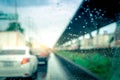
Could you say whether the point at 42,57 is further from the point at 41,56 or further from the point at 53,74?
the point at 53,74

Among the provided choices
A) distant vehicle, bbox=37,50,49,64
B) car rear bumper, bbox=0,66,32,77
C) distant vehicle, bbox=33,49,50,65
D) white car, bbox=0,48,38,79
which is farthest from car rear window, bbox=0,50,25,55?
distant vehicle, bbox=37,50,49,64

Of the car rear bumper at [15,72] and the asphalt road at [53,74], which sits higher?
the car rear bumper at [15,72]

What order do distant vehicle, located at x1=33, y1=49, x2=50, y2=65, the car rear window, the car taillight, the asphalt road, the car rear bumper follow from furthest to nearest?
1. distant vehicle, located at x1=33, y1=49, x2=50, y2=65
2. the asphalt road
3. the car rear window
4. the car taillight
5. the car rear bumper

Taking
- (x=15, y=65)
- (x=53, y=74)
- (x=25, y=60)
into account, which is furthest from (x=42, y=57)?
(x=15, y=65)

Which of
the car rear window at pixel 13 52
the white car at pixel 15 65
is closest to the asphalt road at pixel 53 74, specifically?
the car rear window at pixel 13 52

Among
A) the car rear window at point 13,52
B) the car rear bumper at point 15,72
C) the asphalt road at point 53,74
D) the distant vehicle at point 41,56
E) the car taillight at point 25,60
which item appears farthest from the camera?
the distant vehicle at point 41,56

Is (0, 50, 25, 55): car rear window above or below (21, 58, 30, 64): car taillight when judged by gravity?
above

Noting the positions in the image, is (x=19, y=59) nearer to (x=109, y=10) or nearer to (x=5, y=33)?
(x=109, y=10)

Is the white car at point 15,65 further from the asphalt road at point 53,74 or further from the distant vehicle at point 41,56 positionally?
the distant vehicle at point 41,56

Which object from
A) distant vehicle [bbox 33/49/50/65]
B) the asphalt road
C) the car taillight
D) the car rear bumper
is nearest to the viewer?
the car rear bumper

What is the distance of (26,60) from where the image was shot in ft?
47.1

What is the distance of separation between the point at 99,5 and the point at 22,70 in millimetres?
10228

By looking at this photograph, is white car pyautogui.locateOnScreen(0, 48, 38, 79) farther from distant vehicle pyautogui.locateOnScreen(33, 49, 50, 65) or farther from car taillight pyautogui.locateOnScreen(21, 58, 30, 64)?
distant vehicle pyautogui.locateOnScreen(33, 49, 50, 65)

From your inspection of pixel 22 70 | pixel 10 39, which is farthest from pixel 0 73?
pixel 10 39
